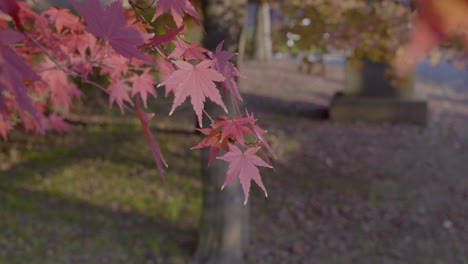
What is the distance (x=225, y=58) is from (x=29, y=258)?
3980 millimetres

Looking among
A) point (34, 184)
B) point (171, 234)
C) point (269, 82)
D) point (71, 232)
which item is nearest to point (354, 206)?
point (171, 234)

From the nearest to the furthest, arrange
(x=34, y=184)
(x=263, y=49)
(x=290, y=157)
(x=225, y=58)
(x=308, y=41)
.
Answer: (x=225, y=58) → (x=308, y=41) → (x=34, y=184) → (x=290, y=157) → (x=263, y=49)

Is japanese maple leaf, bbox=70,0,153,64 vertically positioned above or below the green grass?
above

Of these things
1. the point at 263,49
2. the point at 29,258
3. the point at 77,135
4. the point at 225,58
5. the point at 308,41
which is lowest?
the point at 29,258

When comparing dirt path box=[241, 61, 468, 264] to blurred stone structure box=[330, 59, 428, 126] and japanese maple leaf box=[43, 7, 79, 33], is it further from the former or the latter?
japanese maple leaf box=[43, 7, 79, 33]

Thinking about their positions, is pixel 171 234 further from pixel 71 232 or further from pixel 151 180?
pixel 151 180

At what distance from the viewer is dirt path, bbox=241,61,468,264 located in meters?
5.20

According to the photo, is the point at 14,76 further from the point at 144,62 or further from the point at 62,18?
the point at 62,18

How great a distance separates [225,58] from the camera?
1452 mm

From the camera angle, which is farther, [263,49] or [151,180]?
[263,49]

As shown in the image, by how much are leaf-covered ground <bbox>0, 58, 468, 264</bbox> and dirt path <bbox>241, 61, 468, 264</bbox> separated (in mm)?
18

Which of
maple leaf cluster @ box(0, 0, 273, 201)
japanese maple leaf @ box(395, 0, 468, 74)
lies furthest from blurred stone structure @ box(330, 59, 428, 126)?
japanese maple leaf @ box(395, 0, 468, 74)

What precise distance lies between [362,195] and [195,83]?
18.2ft

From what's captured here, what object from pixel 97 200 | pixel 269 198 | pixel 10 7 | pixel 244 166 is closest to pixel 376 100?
pixel 269 198
